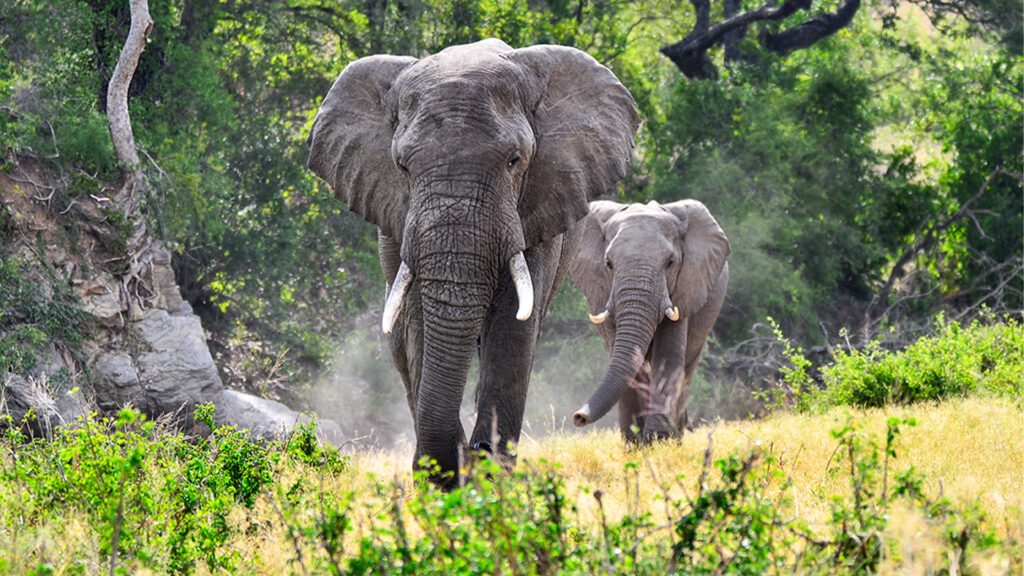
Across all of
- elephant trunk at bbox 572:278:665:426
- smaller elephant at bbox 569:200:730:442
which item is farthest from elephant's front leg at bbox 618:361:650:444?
elephant trunk at bbox 572:278:665:426

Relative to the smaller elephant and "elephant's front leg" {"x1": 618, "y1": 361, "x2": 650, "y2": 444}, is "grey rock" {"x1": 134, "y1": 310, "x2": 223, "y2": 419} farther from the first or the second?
"elephant's front leg" {"x1": 618, "y1": 361, "x2": 650, "y2": 444}

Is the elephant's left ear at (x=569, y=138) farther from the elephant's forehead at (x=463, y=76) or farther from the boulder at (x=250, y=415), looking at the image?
the boulder at (x=250, y=415)

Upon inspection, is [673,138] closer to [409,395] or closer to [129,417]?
[409,395]

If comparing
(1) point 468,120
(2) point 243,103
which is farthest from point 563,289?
(1) point 468,120

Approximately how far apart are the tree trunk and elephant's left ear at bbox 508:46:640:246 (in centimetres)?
610

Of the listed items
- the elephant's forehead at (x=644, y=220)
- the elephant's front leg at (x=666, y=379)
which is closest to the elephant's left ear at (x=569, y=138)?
the elephant's forehead at (x=644, y=220)

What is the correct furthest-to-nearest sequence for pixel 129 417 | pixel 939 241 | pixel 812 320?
pixel 939 241, pixel 812 320, pixel 129 417

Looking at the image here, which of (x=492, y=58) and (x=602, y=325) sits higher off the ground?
(x=492, y=58)

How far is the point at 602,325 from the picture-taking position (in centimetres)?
945

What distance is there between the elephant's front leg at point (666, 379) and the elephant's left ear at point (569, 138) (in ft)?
8.85

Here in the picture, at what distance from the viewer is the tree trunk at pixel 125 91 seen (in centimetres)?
1129

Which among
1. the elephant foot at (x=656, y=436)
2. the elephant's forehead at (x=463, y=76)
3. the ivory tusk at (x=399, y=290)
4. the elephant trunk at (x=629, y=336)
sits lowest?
the elephant foot at (x=656, y=436)

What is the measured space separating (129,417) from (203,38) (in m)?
10.8

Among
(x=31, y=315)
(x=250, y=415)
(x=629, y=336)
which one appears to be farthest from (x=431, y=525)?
(x=250, y=415)
